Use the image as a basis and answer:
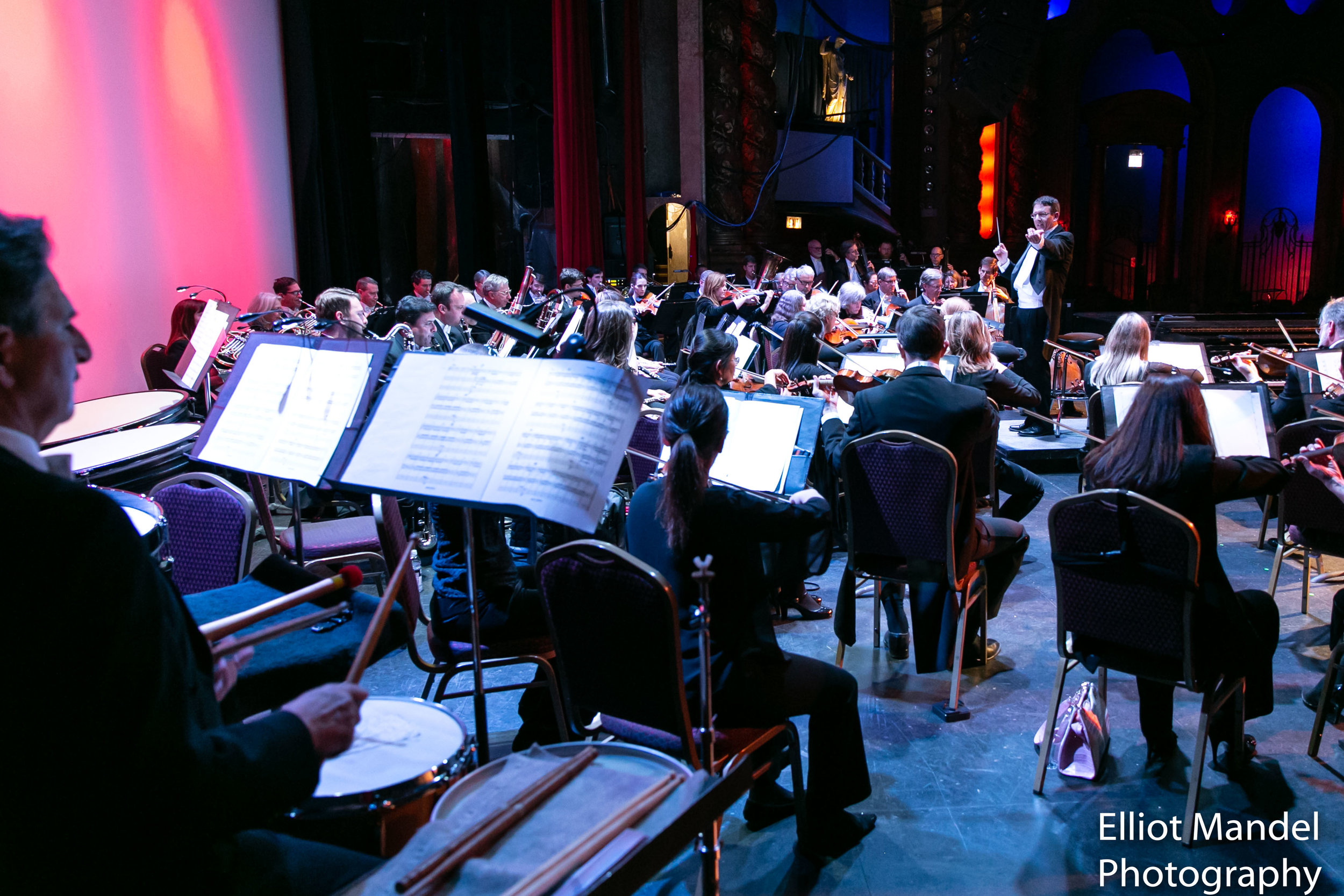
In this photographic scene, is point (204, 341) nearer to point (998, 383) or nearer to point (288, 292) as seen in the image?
point (288, 292)

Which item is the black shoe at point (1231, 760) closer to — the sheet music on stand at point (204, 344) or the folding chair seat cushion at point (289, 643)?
the folding chair seat cushion at point (289, 643)

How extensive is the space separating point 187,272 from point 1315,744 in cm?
692

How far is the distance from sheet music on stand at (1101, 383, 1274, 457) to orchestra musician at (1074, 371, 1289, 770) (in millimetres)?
536

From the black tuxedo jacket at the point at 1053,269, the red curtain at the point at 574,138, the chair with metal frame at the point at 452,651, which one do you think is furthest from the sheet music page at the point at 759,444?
the red curtain at the point at 574,138

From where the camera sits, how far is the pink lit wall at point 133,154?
16.1 feet

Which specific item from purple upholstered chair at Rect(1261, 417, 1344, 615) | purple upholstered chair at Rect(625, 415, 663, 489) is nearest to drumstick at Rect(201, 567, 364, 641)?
purple upholstered chair at Rect(625, 415, 663, 489)

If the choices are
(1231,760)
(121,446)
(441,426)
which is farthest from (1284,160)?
(441,426)

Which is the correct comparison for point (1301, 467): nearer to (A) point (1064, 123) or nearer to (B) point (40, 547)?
(B) point (40, 547)

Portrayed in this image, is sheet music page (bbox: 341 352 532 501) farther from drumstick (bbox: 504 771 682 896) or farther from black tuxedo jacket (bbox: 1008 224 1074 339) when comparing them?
black tuxedo jacket (bbox: 1008 224 1074 339)

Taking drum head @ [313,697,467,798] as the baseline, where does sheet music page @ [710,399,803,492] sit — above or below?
above

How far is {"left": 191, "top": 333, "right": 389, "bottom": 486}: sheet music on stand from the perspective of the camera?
2127 mm

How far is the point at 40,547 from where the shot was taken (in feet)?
3.40

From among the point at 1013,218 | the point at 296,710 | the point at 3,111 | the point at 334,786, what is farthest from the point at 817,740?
the point at 1013,218

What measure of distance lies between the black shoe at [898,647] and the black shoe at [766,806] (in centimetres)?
122
